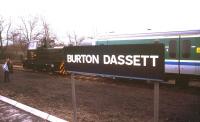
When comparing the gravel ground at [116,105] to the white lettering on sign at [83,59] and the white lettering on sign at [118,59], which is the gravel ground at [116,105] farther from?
the white lettering on sign at [118,59]

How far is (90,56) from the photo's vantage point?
543 centimetres

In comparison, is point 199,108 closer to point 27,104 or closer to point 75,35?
point 27,104

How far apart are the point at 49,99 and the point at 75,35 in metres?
66.3

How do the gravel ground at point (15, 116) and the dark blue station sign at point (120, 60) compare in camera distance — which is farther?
the gravel ground at point (15, 116)

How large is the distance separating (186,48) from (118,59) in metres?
9.87

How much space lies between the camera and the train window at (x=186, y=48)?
1361cm

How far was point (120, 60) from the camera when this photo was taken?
4.75m

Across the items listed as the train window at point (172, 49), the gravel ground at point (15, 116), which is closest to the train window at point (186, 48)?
the train window at point (172, 49)

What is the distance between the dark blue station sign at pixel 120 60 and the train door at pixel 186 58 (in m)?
9.24

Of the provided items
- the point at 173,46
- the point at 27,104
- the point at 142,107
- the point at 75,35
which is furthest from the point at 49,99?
the point at 75,35

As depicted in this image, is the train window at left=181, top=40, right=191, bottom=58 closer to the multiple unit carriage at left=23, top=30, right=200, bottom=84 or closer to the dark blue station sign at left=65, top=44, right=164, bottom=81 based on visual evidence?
the multiple unit carriage at left=23, top=30, right=200, bottom=84

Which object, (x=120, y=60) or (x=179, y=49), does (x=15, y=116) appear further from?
(x=179, y=49)

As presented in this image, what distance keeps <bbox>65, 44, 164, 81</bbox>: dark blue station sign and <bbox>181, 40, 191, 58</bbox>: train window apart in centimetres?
928

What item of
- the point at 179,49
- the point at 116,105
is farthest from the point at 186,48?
the point at 116,105
